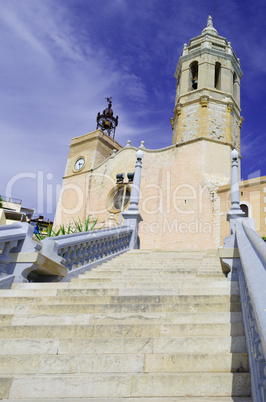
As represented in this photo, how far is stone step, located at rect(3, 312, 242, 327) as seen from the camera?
3.56 meters

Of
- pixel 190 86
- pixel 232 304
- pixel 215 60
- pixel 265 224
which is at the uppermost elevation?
pixel 215 60

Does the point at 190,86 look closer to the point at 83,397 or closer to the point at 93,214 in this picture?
the point at 93,214

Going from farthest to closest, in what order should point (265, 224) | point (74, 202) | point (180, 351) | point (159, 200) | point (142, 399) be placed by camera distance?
1. point (74, 202)
2. point (159, 200)
3. point (265, 224)
4. point (180, 351)
5. point (142, 399)

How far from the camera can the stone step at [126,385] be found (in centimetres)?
252

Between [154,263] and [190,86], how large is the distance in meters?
17.8

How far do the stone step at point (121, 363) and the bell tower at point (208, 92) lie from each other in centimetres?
1790

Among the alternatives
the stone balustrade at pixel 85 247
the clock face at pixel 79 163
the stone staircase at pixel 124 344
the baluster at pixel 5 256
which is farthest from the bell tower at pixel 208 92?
the stone staircase at pixel 124 344

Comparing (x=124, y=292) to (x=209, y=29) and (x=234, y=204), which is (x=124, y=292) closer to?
(x=234, y=204)

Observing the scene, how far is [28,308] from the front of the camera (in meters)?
4.02

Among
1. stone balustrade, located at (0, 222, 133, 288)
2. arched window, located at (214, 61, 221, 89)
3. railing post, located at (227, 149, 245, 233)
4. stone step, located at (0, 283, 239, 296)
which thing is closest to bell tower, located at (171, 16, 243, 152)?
arched window, located at (214, 61, 221, 89)

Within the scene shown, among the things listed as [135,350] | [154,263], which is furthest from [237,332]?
[154,263]

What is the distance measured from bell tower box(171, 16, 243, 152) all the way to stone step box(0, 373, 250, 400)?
18.2m

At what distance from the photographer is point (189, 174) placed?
1933cm

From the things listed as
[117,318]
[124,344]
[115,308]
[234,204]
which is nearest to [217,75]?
[234,204]
